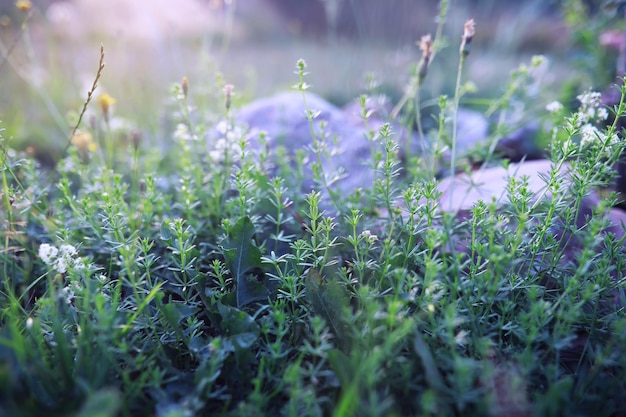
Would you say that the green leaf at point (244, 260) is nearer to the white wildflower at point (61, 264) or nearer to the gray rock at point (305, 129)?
the white wildflower at point (61, 264)

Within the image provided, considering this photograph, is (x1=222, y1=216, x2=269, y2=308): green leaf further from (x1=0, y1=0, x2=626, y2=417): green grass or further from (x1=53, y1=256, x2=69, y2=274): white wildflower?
(x1=53, y1=256, x2=69, y2=274): white wildflower

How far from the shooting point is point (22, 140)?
3383 mm

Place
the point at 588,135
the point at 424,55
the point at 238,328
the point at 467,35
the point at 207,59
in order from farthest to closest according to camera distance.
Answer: the point at 207,59 < the point at 424,55 < the point at 467,35 < the point at 588,135 < the point at 238,328

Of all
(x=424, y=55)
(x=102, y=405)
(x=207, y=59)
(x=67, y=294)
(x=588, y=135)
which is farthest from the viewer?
(x=207, y=59)

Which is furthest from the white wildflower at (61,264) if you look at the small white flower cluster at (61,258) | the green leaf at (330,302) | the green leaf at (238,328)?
the green leaf at (330,302)

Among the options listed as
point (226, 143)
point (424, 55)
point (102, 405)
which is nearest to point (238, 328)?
point (102, 405)

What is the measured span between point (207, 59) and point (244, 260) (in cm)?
153

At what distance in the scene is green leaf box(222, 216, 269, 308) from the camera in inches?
60.0

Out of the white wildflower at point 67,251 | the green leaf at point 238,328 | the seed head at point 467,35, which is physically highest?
the seed head at point 467,35

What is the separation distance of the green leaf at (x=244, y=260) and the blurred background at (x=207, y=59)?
1.00 m

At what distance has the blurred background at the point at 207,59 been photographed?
10.6 feet

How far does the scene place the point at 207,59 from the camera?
8.80 ft

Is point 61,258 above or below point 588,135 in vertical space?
below

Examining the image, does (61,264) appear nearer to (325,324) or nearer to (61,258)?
(61,258)
